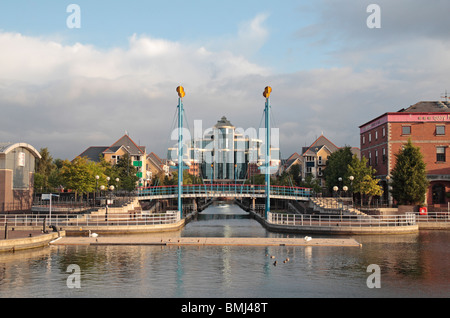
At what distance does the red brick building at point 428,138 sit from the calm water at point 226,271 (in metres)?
30.5

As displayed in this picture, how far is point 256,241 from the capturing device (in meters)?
35.2

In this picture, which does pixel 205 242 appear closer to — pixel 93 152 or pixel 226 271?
pixel 226 271

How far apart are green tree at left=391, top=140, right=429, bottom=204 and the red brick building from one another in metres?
4.43

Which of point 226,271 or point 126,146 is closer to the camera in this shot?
point 226,271

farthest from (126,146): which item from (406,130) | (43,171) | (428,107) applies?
(428,107)

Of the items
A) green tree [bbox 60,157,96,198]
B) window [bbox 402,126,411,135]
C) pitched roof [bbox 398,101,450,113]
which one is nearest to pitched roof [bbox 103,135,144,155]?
green tree [bbox 60,157,96,198]

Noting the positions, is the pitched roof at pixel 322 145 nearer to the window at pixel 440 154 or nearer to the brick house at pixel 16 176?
the window at pixel 440 154

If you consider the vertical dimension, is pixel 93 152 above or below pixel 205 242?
above

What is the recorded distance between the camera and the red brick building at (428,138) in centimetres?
6219

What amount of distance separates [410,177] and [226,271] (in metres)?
40.0

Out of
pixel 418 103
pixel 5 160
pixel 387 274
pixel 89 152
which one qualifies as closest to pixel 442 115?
pixel 418 103

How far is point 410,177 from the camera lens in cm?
5709

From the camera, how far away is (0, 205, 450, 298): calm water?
20.2m
